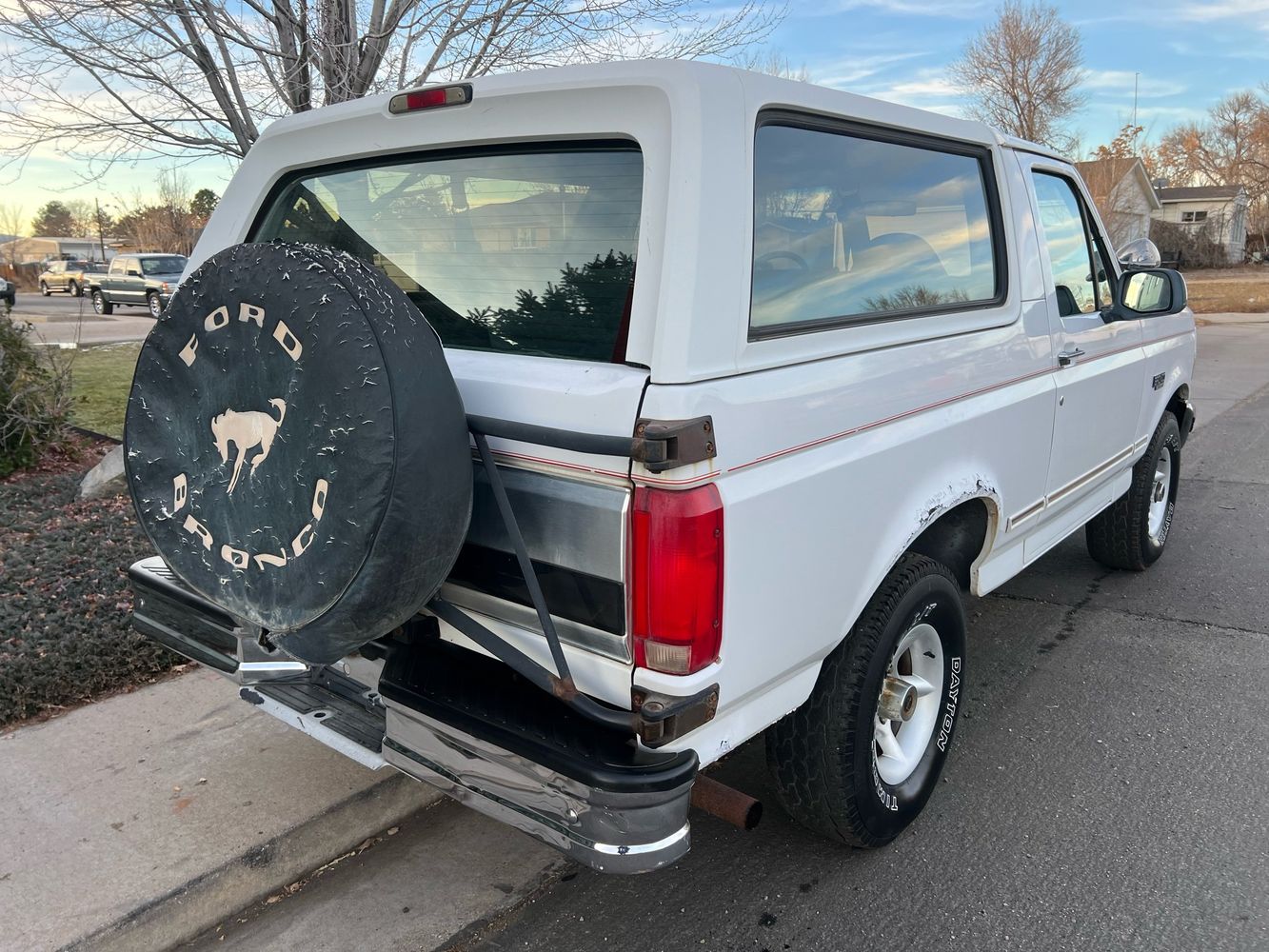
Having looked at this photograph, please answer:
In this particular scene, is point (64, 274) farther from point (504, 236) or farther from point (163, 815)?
point (504, 236)

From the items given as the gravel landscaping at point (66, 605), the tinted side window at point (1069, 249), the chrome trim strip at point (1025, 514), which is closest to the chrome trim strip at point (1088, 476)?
the chrome trim strip at point (1025, 514)

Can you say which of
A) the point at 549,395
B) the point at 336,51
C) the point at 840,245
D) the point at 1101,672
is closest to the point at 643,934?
the point at 549,395

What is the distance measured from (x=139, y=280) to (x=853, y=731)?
2890 cm

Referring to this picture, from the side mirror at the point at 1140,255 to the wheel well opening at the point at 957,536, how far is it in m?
2.24

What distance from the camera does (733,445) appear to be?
79.8 inches

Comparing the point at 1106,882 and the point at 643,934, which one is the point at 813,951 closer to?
the point at 643,934

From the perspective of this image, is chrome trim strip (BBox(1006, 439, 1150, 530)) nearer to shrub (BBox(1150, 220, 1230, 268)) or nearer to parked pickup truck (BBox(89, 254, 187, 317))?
parked pickup truck (BBox(89, 254, 187, 317))

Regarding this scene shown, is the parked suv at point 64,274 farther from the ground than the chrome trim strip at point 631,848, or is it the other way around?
the parked suv at point 64,274

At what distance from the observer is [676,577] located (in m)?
1.93

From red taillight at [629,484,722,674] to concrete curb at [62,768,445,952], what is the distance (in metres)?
1.50

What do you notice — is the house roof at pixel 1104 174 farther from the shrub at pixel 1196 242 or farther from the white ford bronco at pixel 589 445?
the white ford bronco at pixel 589 445

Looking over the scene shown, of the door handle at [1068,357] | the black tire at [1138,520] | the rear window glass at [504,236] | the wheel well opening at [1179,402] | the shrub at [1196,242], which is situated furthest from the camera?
the shrub at [1196,242]

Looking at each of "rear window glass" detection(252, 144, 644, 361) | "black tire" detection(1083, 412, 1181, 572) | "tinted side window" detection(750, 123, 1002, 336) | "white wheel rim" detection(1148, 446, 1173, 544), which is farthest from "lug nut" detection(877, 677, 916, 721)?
"white wheel rim" detection(1148, 446, 1173, 544)

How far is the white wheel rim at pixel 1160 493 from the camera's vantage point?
520 centimetres
